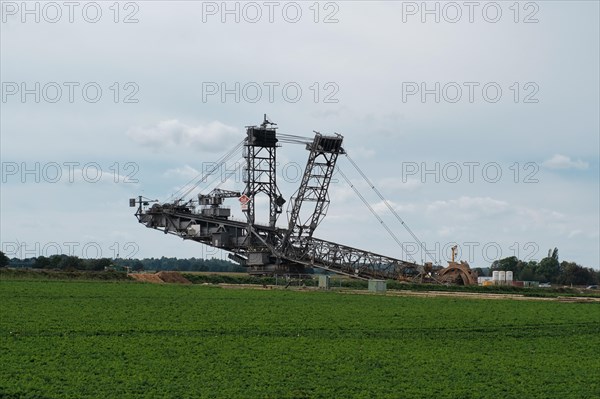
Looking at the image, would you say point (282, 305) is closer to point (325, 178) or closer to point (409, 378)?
point (409, 378)

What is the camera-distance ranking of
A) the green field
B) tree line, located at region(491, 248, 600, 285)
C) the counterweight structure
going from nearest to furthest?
the green field < the counterweight structure < tree line, located at region(491, 248, 600, 285)

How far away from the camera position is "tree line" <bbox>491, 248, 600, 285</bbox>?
16946 cm

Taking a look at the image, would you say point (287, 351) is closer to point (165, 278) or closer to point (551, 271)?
point (165, 278)

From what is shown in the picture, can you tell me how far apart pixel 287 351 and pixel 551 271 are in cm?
15580

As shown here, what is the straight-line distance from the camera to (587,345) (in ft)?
118

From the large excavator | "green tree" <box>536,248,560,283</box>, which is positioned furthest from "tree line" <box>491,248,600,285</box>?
the large excavator

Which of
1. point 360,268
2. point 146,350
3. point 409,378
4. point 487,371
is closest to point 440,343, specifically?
point 487,371

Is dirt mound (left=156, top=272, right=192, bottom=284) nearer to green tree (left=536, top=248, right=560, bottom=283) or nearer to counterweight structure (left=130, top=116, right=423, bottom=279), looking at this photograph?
counterweight structure (left=130, top=116, right=423, bottom=279)

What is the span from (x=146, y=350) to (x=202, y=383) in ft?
21.2

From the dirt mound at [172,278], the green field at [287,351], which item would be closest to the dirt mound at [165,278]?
the dirt mound at [172,278]

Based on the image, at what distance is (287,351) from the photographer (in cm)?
3086

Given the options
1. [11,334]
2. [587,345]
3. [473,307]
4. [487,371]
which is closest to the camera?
[487,371]

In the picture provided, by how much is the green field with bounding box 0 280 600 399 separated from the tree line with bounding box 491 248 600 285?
121 meters

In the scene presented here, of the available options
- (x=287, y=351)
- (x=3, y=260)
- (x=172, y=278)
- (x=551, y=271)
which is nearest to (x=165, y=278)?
(x=172, y=278)
